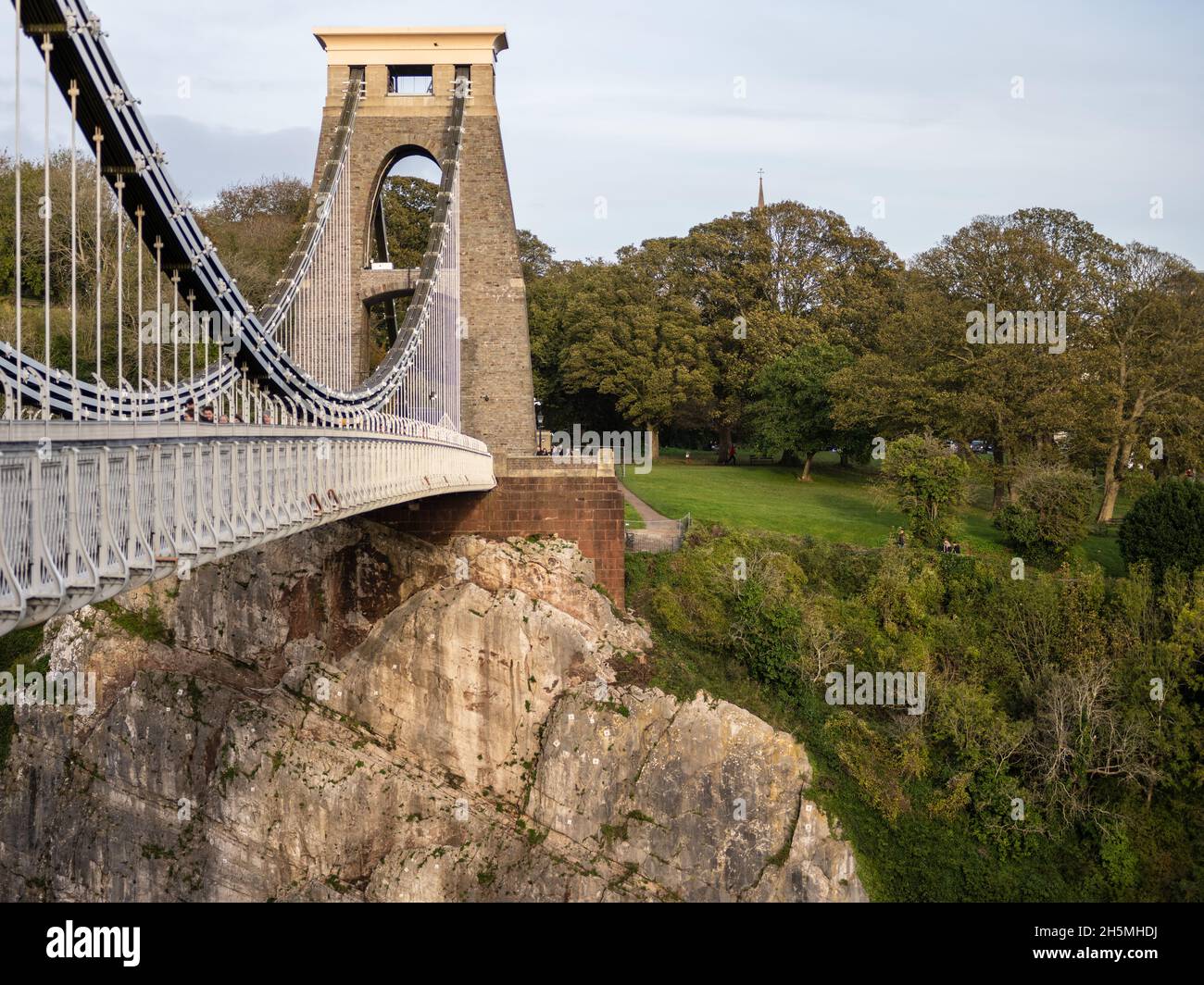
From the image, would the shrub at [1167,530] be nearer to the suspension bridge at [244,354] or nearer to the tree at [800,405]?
the tree at [800,405]

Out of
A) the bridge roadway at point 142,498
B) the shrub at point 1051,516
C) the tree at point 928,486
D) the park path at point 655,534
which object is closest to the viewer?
the bridge roadway at point 142,498

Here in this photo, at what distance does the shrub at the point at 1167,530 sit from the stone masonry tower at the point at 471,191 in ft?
48.7

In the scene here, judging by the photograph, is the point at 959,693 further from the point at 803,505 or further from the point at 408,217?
the point at 408,217

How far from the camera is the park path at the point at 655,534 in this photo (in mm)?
32969

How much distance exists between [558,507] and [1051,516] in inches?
518

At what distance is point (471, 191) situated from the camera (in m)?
32.0

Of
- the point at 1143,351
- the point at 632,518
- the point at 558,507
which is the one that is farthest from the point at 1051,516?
the point at 558,507

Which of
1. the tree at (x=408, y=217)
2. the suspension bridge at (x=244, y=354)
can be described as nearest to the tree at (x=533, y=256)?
the tree at (x=408, y=217)

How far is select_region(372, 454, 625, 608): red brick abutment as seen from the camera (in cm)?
2944
